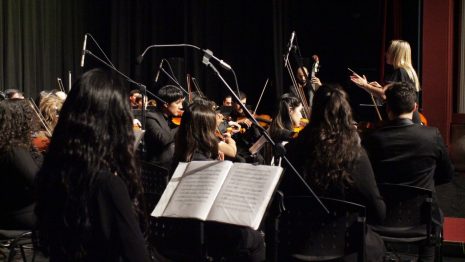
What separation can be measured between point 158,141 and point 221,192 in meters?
2.49

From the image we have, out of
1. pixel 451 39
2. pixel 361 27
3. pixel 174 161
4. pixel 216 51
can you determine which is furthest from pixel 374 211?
pixel 216 51

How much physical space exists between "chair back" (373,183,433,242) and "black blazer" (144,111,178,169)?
214cm

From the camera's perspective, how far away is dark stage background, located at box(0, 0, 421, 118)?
10117 millimetres

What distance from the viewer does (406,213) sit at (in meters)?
3.50

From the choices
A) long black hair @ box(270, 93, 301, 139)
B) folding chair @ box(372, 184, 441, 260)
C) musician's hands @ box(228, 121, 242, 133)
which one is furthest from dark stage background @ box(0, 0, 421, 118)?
folding chair @ box(372, 184, 441, 260)

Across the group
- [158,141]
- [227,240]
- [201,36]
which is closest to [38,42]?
[201,36]

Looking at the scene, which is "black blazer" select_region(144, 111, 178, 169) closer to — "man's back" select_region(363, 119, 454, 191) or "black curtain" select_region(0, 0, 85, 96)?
"man's back" select_region(363, 119, 454, 191)

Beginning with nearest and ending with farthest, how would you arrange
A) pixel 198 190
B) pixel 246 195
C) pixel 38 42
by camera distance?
pixel 246 195 < pixel 198 190 < pixel 38 42

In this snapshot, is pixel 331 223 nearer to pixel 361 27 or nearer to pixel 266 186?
pixel 266 186

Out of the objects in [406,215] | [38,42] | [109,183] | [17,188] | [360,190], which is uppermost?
[38,42]

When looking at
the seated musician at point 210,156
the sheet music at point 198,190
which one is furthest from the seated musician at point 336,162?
the sheet music at point 198,190

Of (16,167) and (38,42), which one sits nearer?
(16,167)

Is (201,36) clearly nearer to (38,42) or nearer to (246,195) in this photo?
(38,42)

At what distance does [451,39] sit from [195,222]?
6265mm
